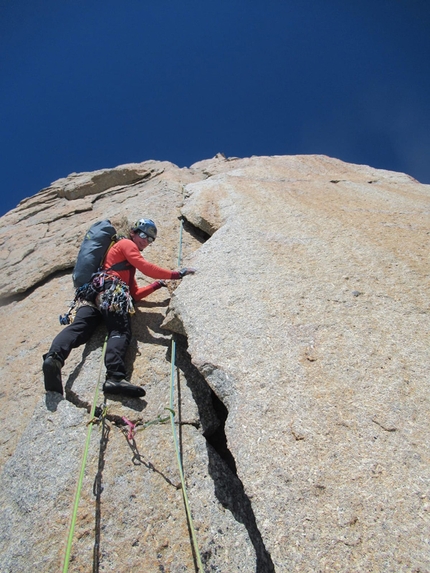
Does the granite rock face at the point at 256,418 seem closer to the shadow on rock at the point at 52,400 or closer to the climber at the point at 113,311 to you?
the shadow on rock at the point at 52,400

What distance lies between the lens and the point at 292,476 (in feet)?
8.22

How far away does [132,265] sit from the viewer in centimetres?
470

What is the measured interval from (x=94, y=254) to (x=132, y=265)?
495mm

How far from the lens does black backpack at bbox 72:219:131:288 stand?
15.1 ft

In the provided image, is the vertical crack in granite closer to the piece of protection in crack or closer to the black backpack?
the piece of protection in crack

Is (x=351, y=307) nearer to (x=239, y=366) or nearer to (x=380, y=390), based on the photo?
(x=380, y=390)

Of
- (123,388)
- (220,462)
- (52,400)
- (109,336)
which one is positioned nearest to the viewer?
(220,462)

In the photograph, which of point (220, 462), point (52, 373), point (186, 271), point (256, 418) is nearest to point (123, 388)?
point (52, 373)

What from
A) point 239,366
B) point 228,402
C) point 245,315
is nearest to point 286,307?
point 245,315

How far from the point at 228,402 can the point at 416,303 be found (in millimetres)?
2106

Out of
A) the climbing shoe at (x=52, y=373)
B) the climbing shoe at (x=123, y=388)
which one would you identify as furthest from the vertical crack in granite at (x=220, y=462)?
the climbing shoe at (x=52, y=373)

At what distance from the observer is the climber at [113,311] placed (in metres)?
3.68

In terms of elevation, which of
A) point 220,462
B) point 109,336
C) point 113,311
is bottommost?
point 220,462

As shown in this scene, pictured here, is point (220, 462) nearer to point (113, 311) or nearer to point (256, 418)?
point (256, 418)
